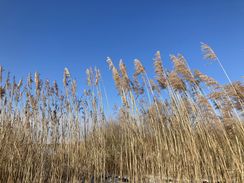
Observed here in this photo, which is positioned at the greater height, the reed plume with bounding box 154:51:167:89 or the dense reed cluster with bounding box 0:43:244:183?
the reed plume with bounding box 154:51:167:89

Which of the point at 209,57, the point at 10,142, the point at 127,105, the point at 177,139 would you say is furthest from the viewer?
the point at 127,105

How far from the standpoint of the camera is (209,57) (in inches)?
115

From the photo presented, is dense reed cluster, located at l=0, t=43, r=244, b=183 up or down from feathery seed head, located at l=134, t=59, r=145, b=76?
down

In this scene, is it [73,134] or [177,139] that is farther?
[73,134]

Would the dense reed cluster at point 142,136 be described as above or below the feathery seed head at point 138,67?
below

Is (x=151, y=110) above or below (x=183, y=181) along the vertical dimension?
above

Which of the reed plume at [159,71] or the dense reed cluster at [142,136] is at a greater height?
the reed plume at [159,71]

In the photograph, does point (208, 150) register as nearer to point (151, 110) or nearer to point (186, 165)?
point (186, 165)

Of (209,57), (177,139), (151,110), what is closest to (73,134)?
(151,110)

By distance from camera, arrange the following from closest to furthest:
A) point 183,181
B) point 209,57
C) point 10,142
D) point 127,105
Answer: point 183,181
point 10,142
point 209,57
point 127,105

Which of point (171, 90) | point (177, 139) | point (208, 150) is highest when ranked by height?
point (171, 90)

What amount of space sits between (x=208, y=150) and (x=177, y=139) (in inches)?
17.8

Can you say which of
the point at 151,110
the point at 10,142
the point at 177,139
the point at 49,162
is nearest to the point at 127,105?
the point at 151,110

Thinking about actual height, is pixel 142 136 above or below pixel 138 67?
below
